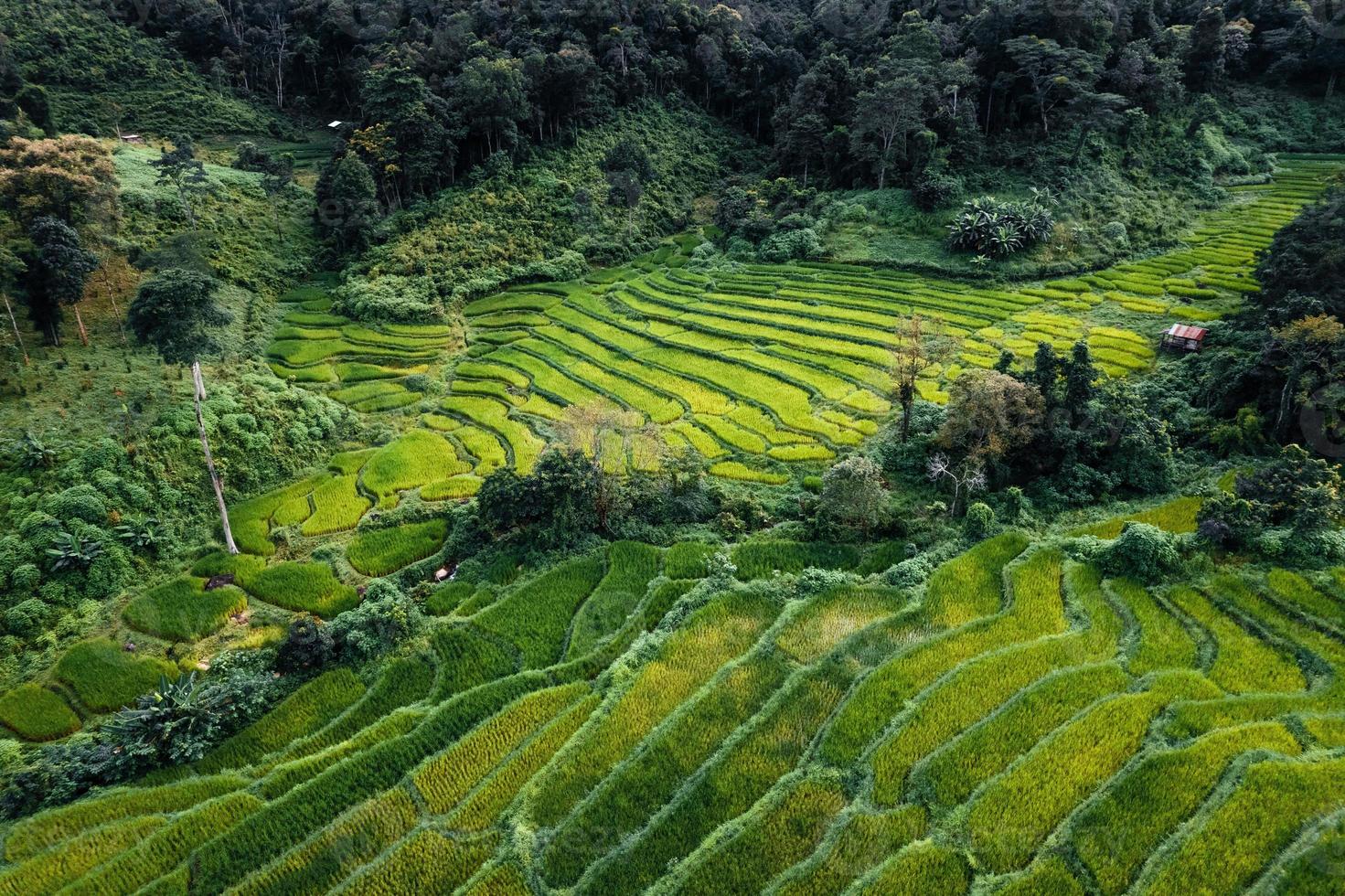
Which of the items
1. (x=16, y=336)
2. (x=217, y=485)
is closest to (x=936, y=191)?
(x=217, y=485)

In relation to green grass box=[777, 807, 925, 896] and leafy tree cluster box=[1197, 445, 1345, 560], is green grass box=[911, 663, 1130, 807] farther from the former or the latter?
leafy tree cluster box=[1197, 445, 1345, 560]

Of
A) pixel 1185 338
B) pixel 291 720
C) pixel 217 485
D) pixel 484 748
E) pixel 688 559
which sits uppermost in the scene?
pixel 1185 338

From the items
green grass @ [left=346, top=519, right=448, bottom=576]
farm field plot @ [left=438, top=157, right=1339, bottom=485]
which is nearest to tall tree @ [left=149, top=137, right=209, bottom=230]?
farm field plot @ [left=438, top=157, right=1339, bottom=485]

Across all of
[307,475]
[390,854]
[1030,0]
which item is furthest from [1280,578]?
[1030,0]

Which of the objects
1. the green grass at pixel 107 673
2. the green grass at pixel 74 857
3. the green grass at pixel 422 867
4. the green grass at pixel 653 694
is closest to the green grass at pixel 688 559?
the green grass at pixel 653 694

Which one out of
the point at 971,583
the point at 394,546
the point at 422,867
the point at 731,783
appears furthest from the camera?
the point at 394,546

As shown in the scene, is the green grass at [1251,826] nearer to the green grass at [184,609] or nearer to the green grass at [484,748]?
the green grass at [484,748]

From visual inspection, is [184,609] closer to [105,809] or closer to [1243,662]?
[105,809]
